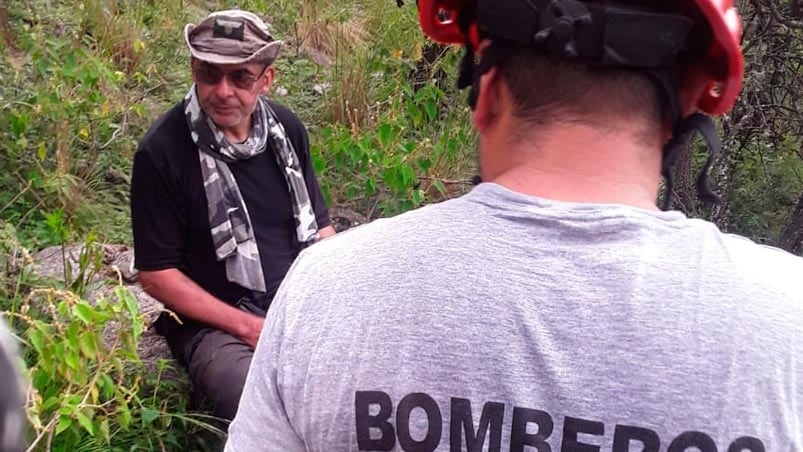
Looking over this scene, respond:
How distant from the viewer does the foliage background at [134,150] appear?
292 centimetres

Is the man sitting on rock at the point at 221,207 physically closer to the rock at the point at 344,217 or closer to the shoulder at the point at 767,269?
the rock at the point at 344,217

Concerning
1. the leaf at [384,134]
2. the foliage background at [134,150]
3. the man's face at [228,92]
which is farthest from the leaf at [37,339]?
the leaf at [384,134]

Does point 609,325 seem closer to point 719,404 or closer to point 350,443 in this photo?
point 719,404

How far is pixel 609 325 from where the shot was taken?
41.8 inches

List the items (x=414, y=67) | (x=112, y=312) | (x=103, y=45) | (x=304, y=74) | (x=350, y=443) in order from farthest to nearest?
(x=304, y=74) < (x=103, y=45) < (x=414, y=67) < (x=112, y=312) < (x=350, y=443)

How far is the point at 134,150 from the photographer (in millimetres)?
5945

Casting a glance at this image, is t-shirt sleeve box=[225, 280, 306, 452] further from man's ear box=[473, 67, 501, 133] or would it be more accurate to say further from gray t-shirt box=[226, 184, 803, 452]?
man's ear box=[473, 67, 501, 133]

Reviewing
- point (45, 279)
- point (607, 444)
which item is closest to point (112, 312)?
point (45, 279)

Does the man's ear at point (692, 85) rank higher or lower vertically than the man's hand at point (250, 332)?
higher

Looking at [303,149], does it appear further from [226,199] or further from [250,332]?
[250,332]

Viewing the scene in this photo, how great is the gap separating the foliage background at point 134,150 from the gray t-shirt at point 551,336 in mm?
1456

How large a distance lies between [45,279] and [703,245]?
340 cm

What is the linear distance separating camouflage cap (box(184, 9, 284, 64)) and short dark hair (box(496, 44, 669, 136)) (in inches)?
108

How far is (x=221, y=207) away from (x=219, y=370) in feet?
2.02
